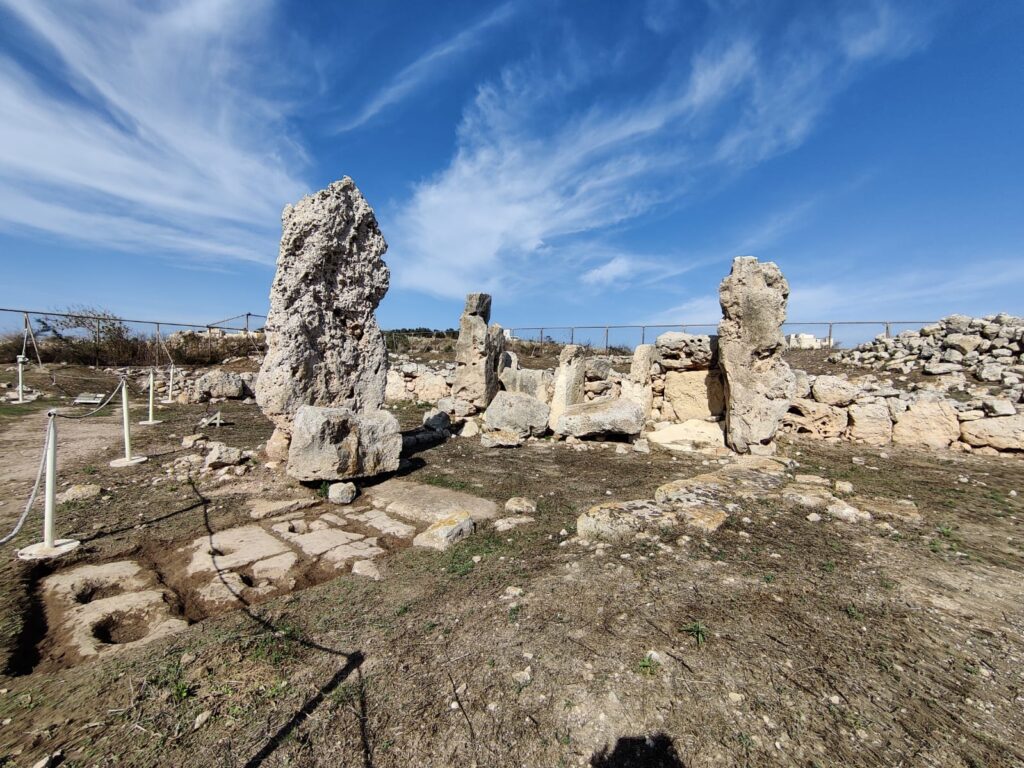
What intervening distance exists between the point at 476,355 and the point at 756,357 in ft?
19.6

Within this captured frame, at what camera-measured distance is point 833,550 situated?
382 centimetres

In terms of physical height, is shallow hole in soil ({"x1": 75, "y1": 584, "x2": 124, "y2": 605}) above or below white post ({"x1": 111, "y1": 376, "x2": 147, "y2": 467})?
below

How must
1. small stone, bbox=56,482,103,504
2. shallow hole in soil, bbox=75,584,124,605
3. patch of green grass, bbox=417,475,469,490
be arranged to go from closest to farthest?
1. shallow hole in soil, bbox=75,584,124,605
2. small stone, bbox=56,482,103,504
3. patch of green grass, bbox=417,475,469,490

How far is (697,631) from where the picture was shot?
2.64m

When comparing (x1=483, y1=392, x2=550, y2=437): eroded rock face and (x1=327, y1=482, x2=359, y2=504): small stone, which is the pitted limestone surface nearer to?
(x1=327, y1=482, x2=359, y2=504): small stone

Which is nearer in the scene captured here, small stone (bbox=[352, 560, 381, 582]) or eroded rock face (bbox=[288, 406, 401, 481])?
small stone (bbox=[352, 560, 381, 582])

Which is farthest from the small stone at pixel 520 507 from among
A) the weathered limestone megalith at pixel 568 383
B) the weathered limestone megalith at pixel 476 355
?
the weathered limestone megalith at pixel 476 355

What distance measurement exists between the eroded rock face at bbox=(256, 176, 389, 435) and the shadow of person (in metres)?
5.39

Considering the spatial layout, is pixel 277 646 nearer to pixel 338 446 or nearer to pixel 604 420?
pixel 338 446

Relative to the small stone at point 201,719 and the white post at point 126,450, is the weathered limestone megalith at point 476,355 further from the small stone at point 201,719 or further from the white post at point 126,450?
the small stone at point 201,719

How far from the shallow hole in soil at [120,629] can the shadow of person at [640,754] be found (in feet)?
9.03

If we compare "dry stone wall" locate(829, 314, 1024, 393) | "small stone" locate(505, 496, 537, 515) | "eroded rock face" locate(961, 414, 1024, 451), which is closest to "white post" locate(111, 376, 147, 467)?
"small stone" locate(505, 496, 537, 515)

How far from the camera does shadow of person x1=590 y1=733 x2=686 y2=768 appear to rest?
186 cm

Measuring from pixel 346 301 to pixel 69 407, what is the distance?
931cm
